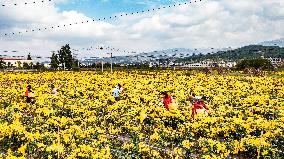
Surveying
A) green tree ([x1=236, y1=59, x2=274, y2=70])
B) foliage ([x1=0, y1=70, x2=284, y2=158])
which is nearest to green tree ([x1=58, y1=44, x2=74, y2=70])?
green tree ([x1=236, y1=59, x2=274, y2=70])

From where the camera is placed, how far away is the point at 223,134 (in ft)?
45.2

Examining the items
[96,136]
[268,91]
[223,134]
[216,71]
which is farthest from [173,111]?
[216,71]

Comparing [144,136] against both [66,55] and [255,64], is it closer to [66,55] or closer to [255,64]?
[255,64]

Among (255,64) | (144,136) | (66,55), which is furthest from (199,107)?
(66,55)

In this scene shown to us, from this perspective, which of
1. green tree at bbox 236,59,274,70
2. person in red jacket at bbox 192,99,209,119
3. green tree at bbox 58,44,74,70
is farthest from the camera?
green tree at bbox 58,44,74,70

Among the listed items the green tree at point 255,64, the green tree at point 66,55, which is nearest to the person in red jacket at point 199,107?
the green tree at point 255,64

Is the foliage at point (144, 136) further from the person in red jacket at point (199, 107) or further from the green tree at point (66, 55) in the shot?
the green tree at point (66, 55)

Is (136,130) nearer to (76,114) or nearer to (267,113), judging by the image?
(76,114)

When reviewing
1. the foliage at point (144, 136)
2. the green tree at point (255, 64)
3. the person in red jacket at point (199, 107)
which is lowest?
the green tree at point (255, 64)

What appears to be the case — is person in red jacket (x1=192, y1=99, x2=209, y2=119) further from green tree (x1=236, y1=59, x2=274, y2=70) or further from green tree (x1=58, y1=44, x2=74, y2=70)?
green tree (x1=58, y1=44, x2=74, y2=70)

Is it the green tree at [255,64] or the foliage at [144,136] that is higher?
the foliage at [144,136]

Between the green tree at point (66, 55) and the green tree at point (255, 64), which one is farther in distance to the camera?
the green tree at point (66, 55)

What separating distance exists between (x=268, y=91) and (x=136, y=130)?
17.4 metres

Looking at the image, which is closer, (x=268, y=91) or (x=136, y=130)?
(x=136, y=130)
